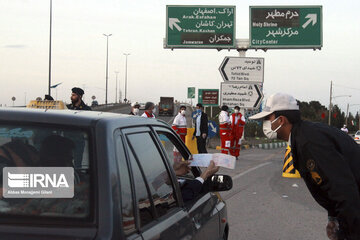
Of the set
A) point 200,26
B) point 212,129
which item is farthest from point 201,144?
point 200,26

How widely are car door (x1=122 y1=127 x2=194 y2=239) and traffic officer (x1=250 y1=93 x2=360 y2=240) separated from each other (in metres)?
0.75

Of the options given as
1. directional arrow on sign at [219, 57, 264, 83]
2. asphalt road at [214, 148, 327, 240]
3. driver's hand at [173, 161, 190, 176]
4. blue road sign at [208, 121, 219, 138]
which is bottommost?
asphalt road at [214, 148, 327, 240]

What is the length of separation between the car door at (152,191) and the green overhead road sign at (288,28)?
28129 millimetres

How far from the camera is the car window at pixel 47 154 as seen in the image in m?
2.48

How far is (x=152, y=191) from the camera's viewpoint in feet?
10.0

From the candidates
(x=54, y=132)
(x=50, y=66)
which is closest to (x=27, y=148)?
(x=54, y=132)

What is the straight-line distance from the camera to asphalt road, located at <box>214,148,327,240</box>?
7.40 metres

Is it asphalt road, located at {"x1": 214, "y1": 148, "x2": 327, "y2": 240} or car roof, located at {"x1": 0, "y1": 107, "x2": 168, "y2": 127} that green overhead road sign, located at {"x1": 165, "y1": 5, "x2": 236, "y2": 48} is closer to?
asphalt road, located at {"x1": 214, "y1": 148, "x2": 327, "y2": 240}

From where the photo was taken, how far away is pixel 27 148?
8.61 feet

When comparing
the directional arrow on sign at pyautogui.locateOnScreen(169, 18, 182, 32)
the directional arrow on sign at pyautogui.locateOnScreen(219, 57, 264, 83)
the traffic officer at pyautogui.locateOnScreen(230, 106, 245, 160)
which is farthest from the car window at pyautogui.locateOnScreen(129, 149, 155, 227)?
the directional arrow on sign at pyautogui.locateOnScreen(169, 18, 182, 32)

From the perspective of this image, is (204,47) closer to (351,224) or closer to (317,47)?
(317,47)

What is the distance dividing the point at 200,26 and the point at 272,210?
2279 cm

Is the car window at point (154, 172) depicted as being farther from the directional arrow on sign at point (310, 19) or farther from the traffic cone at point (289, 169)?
the directional arrow on sign at point (310, 19)

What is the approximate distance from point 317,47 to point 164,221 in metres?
29.2
